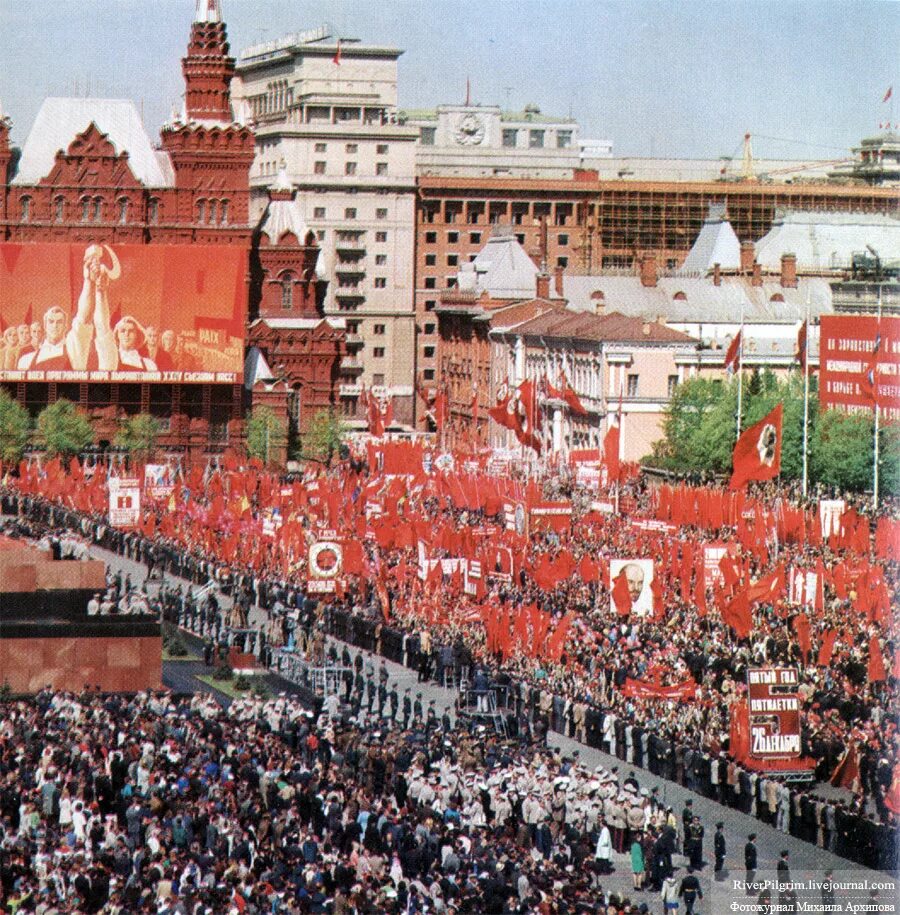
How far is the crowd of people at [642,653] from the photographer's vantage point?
137 ft

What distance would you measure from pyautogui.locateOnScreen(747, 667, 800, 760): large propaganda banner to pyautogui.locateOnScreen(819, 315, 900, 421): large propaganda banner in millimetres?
32652

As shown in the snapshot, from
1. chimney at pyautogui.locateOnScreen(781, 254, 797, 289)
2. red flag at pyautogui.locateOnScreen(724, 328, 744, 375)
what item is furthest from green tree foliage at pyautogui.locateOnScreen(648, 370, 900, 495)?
chimney at pyautogui.locateOnScreen(781, 254, 797, 289)

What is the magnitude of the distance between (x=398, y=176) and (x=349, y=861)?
4816 inches

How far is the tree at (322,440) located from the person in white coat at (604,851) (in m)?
72.7

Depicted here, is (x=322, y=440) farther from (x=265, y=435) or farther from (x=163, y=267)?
(x=163, y=267)

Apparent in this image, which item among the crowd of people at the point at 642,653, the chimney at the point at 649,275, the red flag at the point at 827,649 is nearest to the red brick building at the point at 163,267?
the chimney at the point at 649,275

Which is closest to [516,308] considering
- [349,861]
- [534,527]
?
[534,527]

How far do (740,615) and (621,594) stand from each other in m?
3.15

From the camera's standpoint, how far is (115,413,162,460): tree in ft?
357

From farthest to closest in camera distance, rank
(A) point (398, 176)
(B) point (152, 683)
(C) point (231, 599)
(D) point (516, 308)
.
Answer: (A) point (398, 176) < (D) point (516, 308) < (C) point (231, 599) < (B) point (152, 683)

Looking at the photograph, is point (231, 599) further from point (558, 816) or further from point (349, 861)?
point (349, 861)

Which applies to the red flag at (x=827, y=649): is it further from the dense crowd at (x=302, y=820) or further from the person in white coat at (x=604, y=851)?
the person in white coat at (x=604, y=851)

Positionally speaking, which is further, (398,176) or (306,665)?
(398,176)

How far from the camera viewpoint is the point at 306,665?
5688 centimetres
